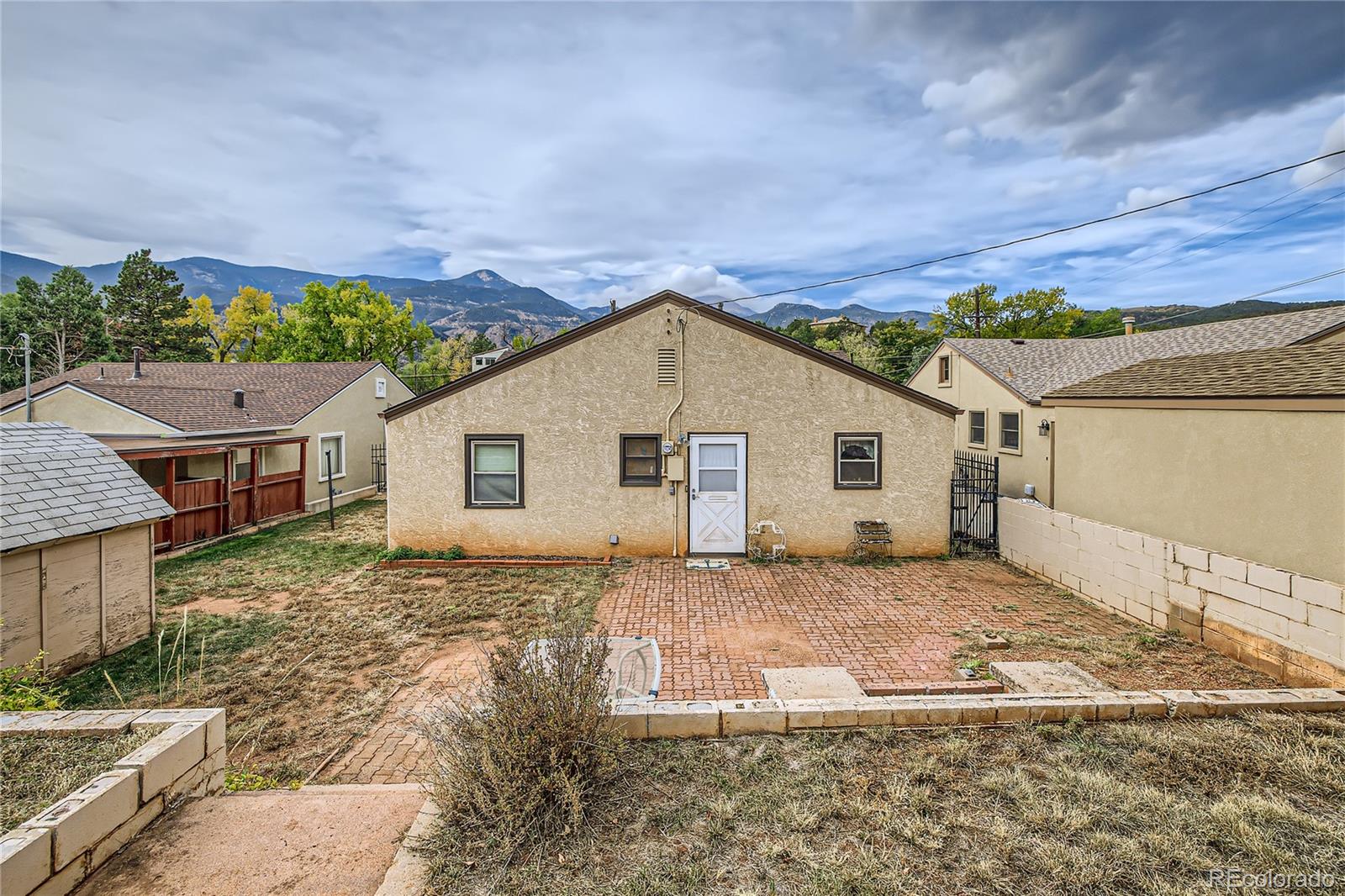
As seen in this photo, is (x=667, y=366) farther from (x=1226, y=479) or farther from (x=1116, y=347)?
(x=1116, y=347)

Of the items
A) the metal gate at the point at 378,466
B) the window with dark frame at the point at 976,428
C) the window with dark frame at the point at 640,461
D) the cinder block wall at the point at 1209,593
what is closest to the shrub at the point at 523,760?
the cinder block wall at the point at 1209,593

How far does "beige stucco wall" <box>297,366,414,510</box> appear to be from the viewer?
15.5 meters

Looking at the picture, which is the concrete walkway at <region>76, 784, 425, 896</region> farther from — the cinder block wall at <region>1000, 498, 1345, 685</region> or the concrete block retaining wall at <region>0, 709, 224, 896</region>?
the cinder block wall at <region>1000, 498, 1345, 685</region>

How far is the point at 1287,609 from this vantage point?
536 centimetres

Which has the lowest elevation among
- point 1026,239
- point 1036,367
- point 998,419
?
point 998,419

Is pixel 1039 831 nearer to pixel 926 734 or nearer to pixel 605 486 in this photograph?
pixel 926 734

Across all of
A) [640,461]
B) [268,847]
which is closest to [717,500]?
[640,461]

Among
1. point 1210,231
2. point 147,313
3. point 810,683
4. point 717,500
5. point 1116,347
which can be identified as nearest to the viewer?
point 810,683

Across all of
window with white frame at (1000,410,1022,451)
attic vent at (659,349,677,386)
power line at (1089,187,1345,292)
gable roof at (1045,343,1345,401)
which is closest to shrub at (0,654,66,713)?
attic vent at (659,349,677,386)

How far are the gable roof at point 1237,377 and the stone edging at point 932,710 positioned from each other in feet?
11.0

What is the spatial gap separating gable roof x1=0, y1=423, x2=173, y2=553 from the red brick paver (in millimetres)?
5846

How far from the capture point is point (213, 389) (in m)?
17.0

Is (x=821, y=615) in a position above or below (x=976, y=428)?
below

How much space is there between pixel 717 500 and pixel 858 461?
2.72m
